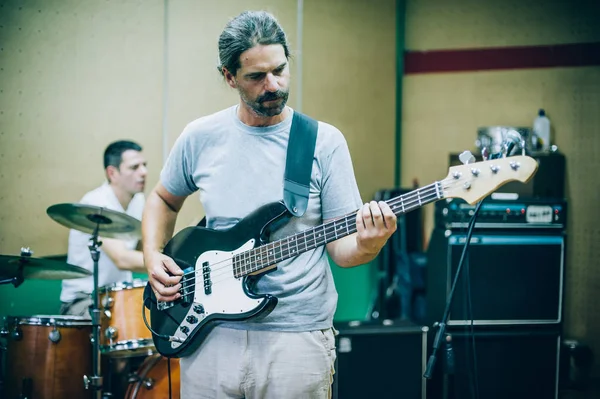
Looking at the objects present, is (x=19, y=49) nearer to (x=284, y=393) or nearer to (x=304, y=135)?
(x=304, y=135)

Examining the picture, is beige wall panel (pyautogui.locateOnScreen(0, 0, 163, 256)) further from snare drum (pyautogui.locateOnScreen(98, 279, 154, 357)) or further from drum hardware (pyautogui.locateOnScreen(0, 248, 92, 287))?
snare drum (pyautogui.locateOnScreen(98, 279, 154, 357))

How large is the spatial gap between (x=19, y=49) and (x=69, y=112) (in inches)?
17.7

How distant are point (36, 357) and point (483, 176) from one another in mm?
2440

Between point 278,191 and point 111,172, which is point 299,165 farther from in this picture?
point 111,172

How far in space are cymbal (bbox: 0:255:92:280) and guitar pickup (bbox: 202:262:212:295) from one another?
1.15 meters

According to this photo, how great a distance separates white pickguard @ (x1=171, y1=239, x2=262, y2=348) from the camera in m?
2.08

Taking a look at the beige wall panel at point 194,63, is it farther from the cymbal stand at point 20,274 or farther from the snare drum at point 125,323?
the cymbal stand at point 20,274

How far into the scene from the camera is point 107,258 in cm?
397

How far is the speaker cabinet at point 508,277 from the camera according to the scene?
3.76 metres

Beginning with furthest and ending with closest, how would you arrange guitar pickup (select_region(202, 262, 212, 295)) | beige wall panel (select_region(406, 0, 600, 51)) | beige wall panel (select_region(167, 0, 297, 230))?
beige wall panel (select_region(406, 0, 600, 51)), beige wall panel (select_region(167, 0, 297, 230)), guitar pickup (select_region(202, 262, 212, 295))

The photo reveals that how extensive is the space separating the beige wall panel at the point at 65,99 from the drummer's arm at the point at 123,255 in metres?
0.31

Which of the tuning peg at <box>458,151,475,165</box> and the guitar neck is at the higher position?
the tuning peg at <box>458,151,475,165</box>

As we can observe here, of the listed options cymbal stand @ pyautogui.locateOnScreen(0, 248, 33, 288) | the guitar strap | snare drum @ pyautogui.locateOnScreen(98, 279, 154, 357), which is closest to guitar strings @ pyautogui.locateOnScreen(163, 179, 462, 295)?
the guitar strap

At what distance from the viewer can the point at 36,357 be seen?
10.7 feet
